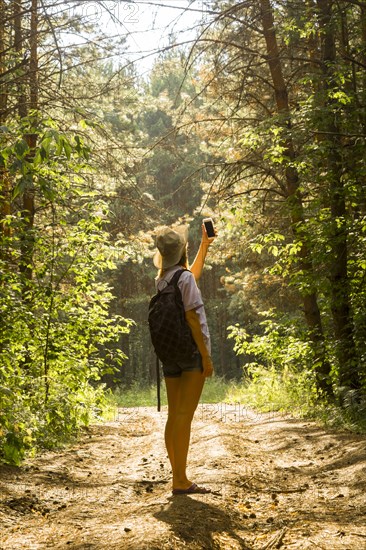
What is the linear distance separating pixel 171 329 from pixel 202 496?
1358 millimetres

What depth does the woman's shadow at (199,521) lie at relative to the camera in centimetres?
442

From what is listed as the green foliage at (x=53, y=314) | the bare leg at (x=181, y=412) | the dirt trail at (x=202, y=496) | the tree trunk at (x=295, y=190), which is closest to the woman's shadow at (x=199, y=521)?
the dirt trail at (x=202, y=496)

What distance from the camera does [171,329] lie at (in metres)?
5.51

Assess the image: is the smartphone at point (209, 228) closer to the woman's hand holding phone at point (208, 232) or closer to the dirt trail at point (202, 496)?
the woman's hand holding phone at point (208, 232)

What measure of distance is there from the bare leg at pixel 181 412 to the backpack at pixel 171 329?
8.1 inches

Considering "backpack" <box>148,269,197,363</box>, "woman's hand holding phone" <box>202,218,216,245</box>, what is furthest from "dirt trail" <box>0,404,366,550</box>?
"woman's hand holding phone" <box>202,218,216,245</box>

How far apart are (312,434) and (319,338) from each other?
2.96 m

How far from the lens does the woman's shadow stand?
4.42 meters

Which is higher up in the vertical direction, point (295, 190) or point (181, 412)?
point (295, 190)

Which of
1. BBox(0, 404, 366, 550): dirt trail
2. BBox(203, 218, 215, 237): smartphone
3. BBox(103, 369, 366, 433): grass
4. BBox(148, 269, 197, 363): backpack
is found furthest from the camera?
BBox(103, 369, 366, 433): grass

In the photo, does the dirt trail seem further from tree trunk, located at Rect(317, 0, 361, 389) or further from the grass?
tree trunk, located at Rect(317, 0, 361, 389)

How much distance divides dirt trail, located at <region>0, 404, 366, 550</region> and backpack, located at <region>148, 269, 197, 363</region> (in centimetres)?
114

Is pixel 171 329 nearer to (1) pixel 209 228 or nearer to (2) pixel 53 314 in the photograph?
(1) pixel 209 228

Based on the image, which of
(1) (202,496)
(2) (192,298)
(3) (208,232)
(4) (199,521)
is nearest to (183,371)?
(2) (192,298)
